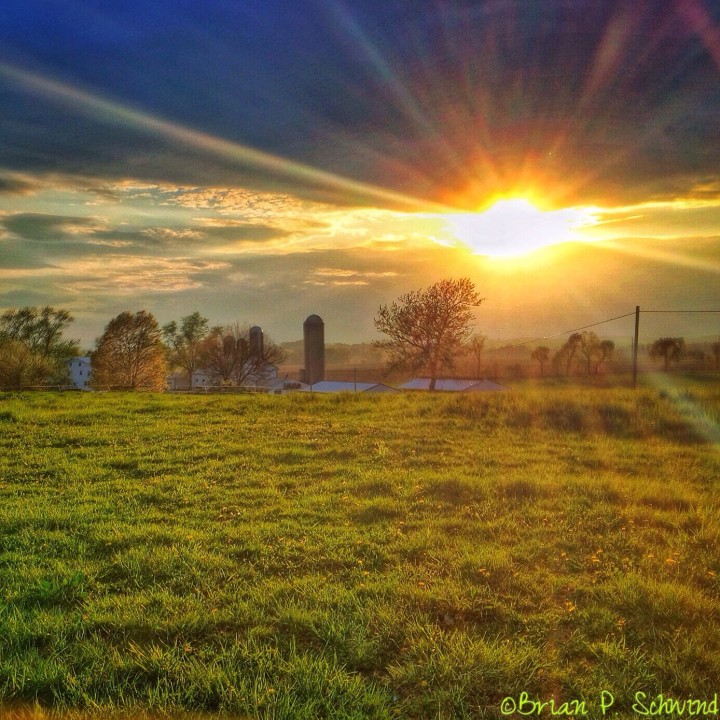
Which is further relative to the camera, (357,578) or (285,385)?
(285,385)

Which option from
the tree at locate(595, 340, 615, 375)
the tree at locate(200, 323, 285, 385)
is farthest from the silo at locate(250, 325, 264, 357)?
the tree at locate(595, 340, 615, 375)

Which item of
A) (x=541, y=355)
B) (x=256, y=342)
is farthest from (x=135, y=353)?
(x=541, y=355)

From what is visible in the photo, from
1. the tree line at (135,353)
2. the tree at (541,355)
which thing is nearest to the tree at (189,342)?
the tree line at (135,353)

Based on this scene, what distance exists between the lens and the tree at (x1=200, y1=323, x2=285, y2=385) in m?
59.1

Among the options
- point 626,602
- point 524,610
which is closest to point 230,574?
point 524,610

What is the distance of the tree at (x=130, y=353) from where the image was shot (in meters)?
46.1

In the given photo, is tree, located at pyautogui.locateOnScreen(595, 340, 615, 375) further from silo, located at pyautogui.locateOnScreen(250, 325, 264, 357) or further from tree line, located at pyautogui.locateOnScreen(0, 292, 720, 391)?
silo, located at pyautogui.locateOnScreen(250, 325, 264, 357)

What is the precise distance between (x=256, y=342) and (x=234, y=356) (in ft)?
8.98

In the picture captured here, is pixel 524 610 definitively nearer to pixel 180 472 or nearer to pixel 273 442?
pixel 180 472

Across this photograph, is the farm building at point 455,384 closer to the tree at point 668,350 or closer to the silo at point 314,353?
the silo at point 314,353

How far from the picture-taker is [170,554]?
19.4 feet

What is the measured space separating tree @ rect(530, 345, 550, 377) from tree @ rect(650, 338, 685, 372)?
19.3 metres

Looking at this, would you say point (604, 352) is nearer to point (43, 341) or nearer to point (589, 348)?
point (589, 348)

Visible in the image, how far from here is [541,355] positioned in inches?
2047
